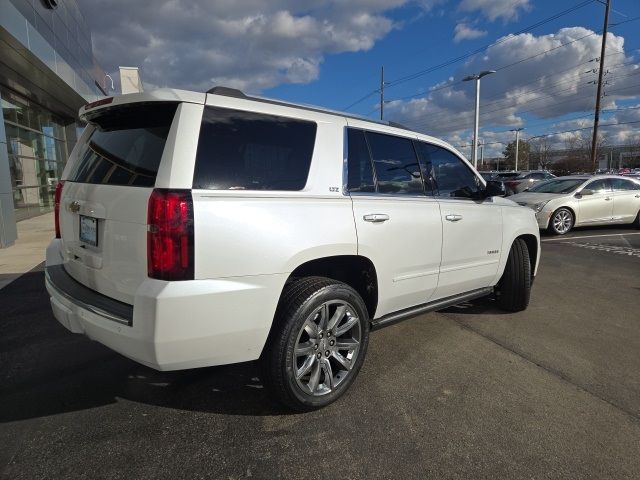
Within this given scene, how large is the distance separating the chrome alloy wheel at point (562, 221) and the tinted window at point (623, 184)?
196cm

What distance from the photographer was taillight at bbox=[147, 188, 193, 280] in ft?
6.86

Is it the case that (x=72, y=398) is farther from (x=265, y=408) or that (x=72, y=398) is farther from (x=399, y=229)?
(x=399, y=229)

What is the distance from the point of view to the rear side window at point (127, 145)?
2295 mm

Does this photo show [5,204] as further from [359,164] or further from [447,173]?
[447,173]

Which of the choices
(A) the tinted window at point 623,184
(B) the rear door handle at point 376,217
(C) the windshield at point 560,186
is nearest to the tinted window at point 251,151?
(B) the rear door handle at point 376,217

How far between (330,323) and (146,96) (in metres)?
1.72

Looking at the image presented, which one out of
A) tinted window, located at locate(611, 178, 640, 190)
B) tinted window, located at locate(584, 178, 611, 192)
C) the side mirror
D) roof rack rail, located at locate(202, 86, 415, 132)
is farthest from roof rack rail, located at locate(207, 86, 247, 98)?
tinted window, located at locate(611, 178, 640, 190)

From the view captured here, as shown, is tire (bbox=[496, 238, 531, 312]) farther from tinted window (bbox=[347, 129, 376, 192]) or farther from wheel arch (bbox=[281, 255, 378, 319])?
tinted window (bbox=[347, 129, 376, 192])

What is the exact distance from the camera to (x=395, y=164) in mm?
3371

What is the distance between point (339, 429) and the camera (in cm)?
257

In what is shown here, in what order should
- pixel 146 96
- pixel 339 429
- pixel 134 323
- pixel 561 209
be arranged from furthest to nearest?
pixel 561 209, pixel 339 429, pixel 146 96, pixel 134 323

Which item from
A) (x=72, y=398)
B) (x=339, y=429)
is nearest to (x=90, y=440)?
(x=72, y=398)

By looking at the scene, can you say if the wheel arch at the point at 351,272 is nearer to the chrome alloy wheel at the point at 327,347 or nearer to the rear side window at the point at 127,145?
the chrome alloy wheel at the point at 327,347

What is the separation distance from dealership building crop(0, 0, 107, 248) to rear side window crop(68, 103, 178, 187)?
25.0 feet
